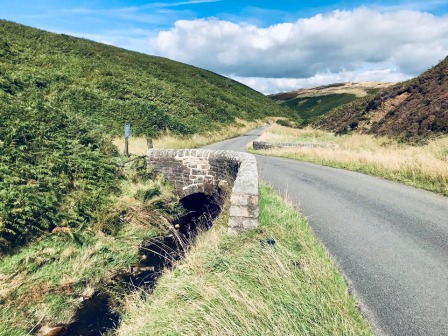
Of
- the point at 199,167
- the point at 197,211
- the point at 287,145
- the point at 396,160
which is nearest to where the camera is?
the point at 396,160

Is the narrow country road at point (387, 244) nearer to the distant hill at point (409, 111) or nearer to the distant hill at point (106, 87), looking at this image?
the distant hill at point (409, 111)

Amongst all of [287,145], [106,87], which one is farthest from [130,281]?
[106,87]

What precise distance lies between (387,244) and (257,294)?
304 centimetres

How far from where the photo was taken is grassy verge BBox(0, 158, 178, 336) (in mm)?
6730

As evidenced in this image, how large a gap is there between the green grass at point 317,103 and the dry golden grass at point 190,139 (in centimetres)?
2854

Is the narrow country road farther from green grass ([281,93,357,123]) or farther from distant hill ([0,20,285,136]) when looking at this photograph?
green grass ([281,93,357,123])

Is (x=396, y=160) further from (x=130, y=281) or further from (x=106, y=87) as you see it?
(x=106, y=87)

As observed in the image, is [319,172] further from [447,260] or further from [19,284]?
[19,284]

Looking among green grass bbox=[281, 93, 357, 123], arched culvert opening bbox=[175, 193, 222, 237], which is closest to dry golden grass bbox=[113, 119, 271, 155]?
arched culvert opening bbox=[175, 193, 222, 237]

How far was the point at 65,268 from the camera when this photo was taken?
829cm

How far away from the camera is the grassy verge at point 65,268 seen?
673 cm

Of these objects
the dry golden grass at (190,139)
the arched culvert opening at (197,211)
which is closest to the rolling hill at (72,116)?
the dry golden grass at (190,139)

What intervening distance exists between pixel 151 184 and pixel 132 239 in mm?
3465

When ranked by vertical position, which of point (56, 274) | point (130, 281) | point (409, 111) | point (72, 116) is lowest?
point (130, 281)
